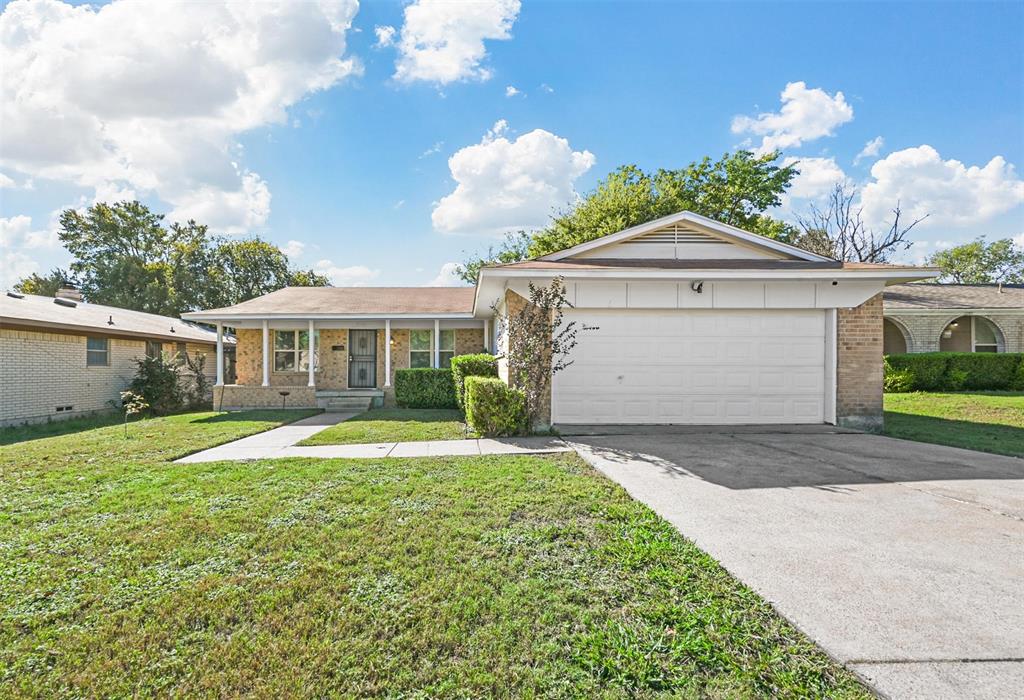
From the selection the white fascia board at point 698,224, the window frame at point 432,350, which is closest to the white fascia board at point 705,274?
the white fascia board at point 698,224

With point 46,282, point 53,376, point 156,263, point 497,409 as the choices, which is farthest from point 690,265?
point 46,282

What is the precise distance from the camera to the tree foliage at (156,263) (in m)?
30.0

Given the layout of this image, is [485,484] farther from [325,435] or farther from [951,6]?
[951,6]

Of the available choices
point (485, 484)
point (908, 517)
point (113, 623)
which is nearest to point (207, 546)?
point (113, 623)

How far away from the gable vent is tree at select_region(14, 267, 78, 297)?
41231 mm

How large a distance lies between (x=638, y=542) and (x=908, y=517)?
248cm

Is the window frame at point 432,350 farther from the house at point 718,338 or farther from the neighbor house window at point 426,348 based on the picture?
the house at point 718,338

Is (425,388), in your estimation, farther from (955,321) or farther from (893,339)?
(955,321)

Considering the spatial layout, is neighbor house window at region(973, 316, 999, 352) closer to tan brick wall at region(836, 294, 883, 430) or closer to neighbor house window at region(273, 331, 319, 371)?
tan brick wall at region(836, 294, 883, 430)

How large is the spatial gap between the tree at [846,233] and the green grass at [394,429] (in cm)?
2720

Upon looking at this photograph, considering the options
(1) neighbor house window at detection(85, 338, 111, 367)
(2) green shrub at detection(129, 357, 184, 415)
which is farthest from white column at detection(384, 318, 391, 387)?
(1) neighbor house window at detection(85, 338, 111, 367)

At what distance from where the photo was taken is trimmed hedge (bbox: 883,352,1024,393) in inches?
571

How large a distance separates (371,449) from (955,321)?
2296cm

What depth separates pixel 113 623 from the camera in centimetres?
249
